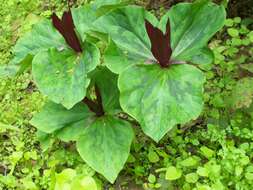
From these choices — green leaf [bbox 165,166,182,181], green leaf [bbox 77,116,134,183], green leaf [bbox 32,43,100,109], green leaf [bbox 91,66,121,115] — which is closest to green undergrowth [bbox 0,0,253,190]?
green leaf [bbox 165,166,182,181]

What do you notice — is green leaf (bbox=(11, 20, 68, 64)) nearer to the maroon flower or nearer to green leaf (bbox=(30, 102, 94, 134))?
the maroon flower

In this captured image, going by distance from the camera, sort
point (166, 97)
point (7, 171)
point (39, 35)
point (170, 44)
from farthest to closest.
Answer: point (7, 171) → point (39, 35) → point (170, 44) → point (166, 97)

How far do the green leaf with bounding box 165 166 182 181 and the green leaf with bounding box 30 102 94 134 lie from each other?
0.52 metres

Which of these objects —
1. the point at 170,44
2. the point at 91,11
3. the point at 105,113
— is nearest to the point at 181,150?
the point at 105,113

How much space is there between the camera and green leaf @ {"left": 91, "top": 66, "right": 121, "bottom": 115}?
103 inches

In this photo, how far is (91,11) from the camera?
8.40 feet

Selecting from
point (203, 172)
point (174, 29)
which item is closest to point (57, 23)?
point (174, 29)

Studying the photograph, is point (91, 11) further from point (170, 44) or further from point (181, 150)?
point (181, 150)

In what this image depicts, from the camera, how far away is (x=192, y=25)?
2381 millimetres

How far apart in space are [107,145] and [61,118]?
0.33m

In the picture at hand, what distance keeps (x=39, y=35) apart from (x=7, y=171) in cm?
89

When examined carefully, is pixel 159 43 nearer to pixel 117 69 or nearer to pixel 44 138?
pixel 117 69

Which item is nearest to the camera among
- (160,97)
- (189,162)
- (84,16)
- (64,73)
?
(160,97)

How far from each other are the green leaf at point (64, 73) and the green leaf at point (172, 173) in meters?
0.58
